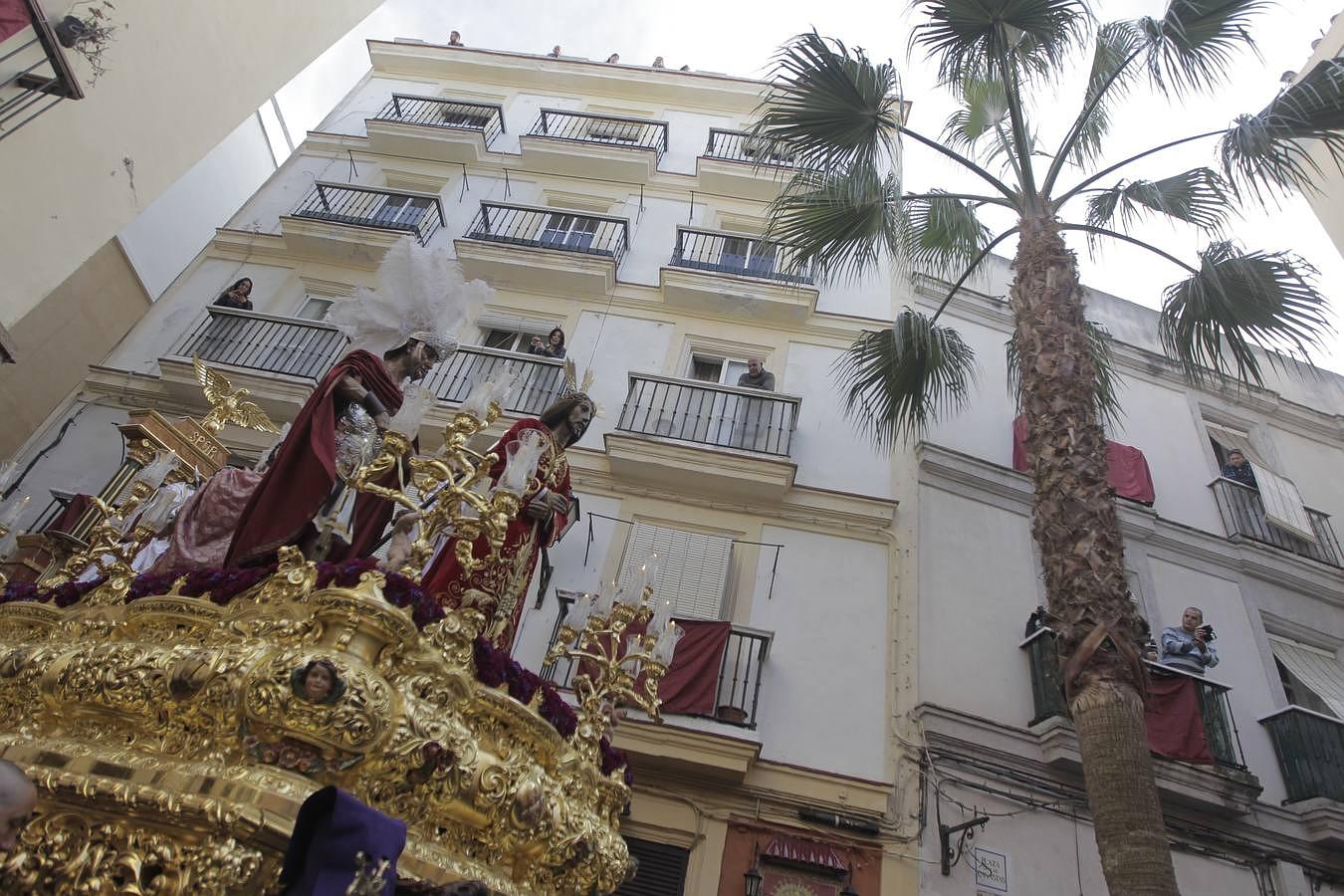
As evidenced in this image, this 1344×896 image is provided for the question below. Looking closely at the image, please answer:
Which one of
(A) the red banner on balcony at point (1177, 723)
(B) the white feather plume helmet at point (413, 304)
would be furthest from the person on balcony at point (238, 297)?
(A) the red banner on balcony at point (1177, 723)

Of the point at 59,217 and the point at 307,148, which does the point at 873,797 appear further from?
the point at 307,148

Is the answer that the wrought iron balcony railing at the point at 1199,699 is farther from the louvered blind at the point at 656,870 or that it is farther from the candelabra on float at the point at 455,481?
the candelabra on float at the point at 455,481

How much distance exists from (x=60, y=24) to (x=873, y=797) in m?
10.8

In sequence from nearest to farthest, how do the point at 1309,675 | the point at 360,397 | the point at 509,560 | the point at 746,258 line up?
the point at 360,397, the point at 509,560, the point at 1309,675, the point at 746,258

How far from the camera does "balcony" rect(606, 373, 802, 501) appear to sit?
932 centimetres

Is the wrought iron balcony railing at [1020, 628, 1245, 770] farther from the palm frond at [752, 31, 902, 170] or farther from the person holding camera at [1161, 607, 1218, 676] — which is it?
the palm frond at [752, 31, 902, 170]

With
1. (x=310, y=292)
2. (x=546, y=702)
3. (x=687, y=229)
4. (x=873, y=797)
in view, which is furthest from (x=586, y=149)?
(x=546, y=702)

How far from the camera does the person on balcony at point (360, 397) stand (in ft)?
13.0

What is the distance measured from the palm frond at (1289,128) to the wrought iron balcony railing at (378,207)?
10.2 m

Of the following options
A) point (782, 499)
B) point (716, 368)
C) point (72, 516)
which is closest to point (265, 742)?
point (72, 516)

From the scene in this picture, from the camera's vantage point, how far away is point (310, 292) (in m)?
12.3

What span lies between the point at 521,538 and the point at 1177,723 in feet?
22.2

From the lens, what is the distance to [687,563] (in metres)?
8.93

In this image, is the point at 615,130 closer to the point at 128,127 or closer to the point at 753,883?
the point at 128,127
